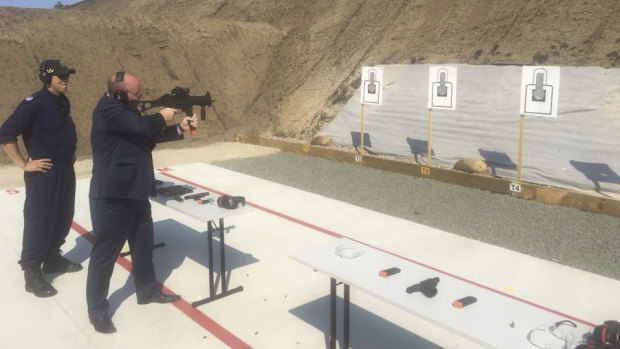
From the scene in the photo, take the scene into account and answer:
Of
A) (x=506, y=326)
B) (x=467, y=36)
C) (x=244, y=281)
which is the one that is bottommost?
(x=244, y=281)

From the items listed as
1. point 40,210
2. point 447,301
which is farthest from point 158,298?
point 447,301

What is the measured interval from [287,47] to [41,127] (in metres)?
13.5

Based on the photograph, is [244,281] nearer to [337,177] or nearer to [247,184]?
[247,184]

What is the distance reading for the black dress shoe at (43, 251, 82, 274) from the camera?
15.2 feet

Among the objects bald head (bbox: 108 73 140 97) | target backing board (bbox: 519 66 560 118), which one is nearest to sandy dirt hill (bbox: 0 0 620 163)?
target backing board (bbox: 519 66 560 118)

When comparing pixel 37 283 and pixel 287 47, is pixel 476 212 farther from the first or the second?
pixel 287 47

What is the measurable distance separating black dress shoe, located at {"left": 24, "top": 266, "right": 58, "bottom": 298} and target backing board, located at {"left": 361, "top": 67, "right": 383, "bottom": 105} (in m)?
7.34

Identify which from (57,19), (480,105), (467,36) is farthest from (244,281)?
(57,19)

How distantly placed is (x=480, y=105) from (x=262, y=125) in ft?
23.0

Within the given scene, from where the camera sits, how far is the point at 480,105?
9297mm

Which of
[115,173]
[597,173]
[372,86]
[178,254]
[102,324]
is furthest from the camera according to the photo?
[372,86]

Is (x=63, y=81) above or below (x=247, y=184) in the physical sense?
above

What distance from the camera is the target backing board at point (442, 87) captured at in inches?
349

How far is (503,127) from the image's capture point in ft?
29.1
